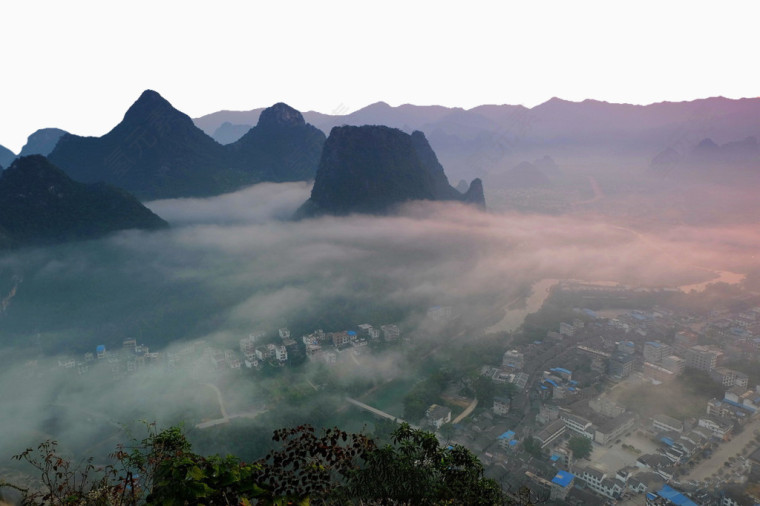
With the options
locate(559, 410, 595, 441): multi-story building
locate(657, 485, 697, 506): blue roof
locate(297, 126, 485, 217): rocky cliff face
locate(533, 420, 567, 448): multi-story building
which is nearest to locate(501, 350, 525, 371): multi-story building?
locate(559, 410, 595, 441): multi-story building

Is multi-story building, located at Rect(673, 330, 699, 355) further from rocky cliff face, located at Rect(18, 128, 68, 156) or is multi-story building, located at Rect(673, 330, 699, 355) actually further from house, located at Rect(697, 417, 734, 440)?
rocky cliff face, located at Rect(18, 128, 68, 156)

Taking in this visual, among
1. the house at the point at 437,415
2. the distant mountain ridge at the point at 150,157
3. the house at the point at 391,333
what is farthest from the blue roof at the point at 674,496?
the distant mountain ridge at the point at 150,157

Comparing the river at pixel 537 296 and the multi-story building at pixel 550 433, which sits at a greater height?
the multi-story building at pixel 550 433

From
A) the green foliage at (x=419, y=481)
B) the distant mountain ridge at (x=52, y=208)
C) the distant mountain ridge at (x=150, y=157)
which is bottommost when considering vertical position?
the green foliage at (x=419, y=481)

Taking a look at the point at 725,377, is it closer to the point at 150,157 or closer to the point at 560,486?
the point at 560,486

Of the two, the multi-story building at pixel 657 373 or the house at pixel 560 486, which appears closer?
the house at pixel 560 486

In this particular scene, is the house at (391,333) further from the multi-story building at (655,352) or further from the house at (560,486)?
the multi-story building at (655,352)
